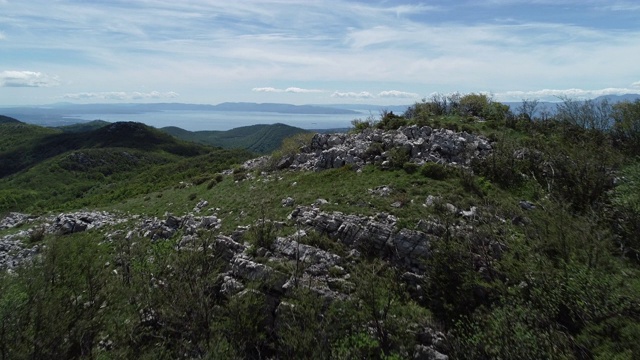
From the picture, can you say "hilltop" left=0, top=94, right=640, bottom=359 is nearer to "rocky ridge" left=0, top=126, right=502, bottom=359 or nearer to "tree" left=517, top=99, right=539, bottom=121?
"rocky ridge" left=0, top=126, right=502, bottom=359

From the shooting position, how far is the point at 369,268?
2169 centimetres

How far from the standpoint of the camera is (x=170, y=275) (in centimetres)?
2245

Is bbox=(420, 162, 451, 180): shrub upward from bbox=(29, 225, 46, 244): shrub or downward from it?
upward

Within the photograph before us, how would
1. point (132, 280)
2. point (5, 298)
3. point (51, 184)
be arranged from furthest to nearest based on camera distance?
point (51, 184)
point (132, 280)
point (5, 298)

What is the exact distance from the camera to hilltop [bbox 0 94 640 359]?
16484mm

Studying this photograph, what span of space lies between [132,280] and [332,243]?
42.7 ft

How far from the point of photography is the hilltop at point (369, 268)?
16.5 metres

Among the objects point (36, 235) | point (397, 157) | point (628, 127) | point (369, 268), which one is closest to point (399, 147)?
point (397, 157)

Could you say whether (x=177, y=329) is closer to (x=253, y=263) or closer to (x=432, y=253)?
(x=253, y=263)

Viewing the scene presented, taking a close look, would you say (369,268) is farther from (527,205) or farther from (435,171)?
(435,171)

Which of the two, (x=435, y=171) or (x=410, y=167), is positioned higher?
(x=410, y=167)

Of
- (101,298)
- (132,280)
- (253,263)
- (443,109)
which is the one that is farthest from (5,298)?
(443,109)

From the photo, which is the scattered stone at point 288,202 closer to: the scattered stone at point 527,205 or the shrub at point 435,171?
the shrub at point 435,171

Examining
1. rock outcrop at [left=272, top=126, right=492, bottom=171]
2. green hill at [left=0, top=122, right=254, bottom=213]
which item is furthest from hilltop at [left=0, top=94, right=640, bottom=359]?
green hill at [left=0, top=122, right=254, bottom=213]
